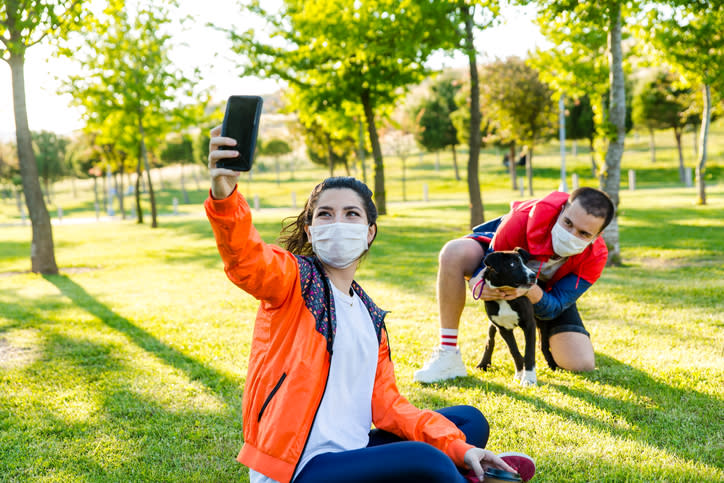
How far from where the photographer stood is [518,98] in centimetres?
3020

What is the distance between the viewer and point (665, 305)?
23.1 feet

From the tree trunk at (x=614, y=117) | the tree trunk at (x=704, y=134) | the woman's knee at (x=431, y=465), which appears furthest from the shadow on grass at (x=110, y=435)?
the tree trunk at (x=704, y=134)

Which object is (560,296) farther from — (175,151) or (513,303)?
(175,151)

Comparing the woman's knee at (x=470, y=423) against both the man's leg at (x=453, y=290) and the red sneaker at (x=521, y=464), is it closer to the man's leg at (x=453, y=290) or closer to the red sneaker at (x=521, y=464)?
the red sneaker at (x=521, y=464)

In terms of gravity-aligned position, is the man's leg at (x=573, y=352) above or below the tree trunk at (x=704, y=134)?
below

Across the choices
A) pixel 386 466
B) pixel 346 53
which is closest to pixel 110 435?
pixel 386 466

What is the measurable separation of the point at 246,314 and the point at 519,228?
4189mm

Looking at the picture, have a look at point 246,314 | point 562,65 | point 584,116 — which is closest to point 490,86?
point 562,65

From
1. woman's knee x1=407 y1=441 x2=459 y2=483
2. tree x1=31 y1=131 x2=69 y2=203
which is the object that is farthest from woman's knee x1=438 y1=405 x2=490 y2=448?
tree x1=31 y1=131 x2=69 y2=203

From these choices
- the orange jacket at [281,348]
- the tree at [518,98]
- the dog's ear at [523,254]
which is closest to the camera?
the orange jacket at [281,348]

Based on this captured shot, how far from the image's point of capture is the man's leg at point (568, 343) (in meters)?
4.78

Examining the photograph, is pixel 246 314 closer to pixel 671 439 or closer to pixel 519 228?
pixel 519 228

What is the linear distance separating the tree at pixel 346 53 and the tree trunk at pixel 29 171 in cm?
815

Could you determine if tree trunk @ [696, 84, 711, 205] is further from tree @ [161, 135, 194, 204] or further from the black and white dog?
tree @ [161, 135, 194, 204]
